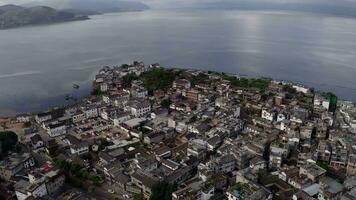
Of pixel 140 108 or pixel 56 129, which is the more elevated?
pixel 140 108

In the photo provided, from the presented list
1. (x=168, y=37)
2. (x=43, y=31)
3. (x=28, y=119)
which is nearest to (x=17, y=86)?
(x=28, y=119)

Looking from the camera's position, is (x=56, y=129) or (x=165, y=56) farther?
(x=165, y=56)

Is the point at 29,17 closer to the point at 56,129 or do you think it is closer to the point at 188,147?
the point at 56,129

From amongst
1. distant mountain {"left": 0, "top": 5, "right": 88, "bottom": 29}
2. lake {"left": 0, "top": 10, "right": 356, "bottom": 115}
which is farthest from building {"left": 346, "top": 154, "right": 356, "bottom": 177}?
distant mountain {"left": 0, "top": 5, "right": 88, "bottom": 29}

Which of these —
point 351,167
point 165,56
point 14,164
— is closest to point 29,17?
point 165,56

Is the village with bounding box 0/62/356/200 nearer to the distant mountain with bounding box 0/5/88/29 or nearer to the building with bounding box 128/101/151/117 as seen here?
the building with bounding box 128/101/151/117

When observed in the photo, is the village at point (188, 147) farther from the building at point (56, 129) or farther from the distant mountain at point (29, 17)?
the distant mountain at point (29, 17)

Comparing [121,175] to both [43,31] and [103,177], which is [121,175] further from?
[43,31]

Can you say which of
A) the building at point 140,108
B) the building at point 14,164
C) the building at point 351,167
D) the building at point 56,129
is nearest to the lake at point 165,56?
the building at point 56,129
